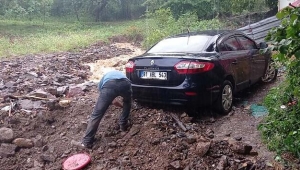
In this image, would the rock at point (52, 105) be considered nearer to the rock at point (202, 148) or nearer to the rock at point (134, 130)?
the rock at point (134, 130)

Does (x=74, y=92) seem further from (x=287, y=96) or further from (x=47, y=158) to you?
(x=287, y=96)

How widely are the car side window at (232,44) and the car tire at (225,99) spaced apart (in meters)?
0.74

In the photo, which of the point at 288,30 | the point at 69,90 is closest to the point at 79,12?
the point at 69,90

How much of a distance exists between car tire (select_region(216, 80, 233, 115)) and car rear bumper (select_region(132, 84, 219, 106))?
0.19 meters

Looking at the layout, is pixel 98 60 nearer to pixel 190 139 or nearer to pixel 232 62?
pixel 232 62

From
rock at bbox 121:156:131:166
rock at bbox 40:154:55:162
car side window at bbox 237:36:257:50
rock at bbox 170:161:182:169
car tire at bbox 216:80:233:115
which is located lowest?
rock at bbox 40:154:55:162

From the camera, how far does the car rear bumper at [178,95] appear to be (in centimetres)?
508

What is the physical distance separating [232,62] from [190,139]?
2107 mm

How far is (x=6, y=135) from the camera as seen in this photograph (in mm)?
5117

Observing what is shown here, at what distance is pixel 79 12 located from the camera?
4541cm

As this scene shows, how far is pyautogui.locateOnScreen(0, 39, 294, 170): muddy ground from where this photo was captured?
405cm

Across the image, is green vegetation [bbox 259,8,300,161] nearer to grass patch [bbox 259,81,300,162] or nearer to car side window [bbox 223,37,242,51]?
grass patch [bbox 259,81,300,162]

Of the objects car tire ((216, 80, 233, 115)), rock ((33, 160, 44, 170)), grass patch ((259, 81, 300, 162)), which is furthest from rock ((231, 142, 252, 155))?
rock ((33, 160, 44, 170))

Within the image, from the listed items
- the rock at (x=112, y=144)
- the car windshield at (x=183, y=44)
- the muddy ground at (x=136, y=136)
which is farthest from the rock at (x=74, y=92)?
the rock at (x=112, y=144)
